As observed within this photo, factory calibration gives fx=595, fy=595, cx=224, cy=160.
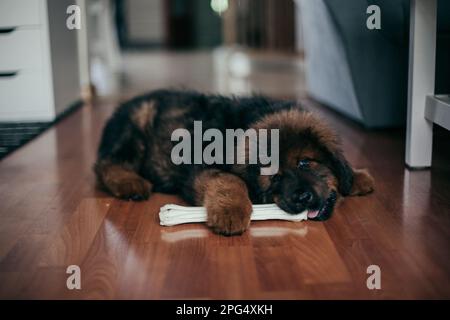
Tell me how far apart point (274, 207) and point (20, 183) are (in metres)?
1.04

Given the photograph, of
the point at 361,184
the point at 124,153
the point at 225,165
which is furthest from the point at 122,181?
the point at 361,184

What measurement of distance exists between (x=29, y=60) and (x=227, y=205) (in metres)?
2.12

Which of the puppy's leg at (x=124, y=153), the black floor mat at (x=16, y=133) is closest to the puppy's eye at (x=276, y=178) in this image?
the puppy's leg at (x=124, y=153)

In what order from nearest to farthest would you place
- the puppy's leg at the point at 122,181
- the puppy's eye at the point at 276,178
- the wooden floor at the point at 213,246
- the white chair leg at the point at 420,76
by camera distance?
1. the wooden floor at the point at 213,246
2. the puppy's eye at the point at 276,178
3. the puppy's leg at the point at 122,181
4. the white chair leg at the point at 420,76

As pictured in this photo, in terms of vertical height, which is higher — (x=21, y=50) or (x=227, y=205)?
(x=21, y=50)

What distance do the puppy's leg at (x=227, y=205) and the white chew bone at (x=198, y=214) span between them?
0.05 m

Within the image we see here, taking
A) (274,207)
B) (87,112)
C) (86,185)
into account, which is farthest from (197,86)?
(274,207)

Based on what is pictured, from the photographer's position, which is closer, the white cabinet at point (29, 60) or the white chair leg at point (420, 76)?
the white chair leg at point (420, 76)

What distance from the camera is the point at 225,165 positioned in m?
1.83

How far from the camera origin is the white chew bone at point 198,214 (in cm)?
173

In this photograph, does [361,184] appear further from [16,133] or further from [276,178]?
[16,133]

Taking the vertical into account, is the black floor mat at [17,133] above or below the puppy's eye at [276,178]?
below

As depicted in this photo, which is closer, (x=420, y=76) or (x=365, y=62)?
(x=420, y=76)

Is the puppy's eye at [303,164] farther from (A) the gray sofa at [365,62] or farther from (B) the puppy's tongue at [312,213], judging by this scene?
(A) the gray sofa at [365,62]
